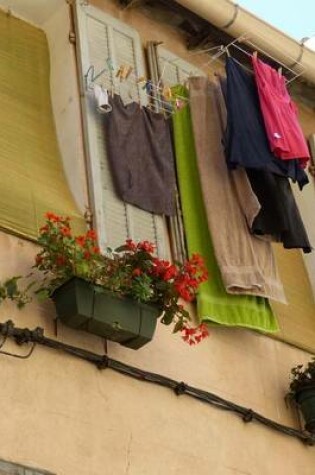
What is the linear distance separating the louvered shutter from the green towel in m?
0.25

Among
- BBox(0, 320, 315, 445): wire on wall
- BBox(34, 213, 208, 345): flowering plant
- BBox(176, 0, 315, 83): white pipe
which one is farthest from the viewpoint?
BBox(176, 0, 315, 83): white pipe

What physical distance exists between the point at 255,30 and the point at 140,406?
11.9 ft

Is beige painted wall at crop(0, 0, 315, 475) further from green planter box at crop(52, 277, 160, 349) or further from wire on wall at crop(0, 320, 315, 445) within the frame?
green planter box at crop(52, 277, 160, 349)

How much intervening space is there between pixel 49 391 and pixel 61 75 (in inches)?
106

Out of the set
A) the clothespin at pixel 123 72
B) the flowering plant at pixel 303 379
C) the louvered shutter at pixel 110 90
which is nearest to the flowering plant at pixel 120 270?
the louvered shutter at pixel 110 90

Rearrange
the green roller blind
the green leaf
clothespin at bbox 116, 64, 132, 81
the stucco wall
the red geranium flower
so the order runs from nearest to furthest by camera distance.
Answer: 1. the stucco wall
2. the red geranium flower
3. the green leaf
4. the green roller blind
5. clothespin at bbox 116, 64, 132, 81

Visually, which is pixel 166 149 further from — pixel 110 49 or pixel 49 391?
pixel 49 391

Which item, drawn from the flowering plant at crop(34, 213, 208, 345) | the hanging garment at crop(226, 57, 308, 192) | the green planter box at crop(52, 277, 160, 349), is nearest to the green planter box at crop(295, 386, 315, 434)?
the flowering plant at crop(34, 213, 208, 345)

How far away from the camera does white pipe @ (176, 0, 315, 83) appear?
9375 millimetres

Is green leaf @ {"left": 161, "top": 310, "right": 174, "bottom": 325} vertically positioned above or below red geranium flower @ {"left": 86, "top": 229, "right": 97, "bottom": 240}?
below

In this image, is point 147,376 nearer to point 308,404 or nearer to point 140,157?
point 308,404

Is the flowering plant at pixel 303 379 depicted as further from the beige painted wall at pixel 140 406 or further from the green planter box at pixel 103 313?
the green planter box at pixel 103 313

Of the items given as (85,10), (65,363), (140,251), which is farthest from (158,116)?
(65,363)

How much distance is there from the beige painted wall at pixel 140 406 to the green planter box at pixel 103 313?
0.18 meters
